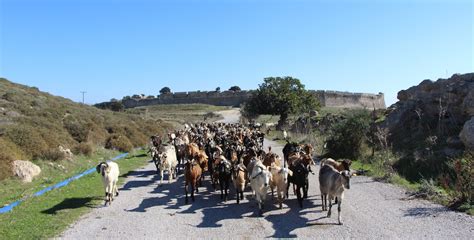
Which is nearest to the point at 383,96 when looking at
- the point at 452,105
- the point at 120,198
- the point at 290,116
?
the point at 290,116

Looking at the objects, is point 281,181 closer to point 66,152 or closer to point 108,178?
point 108,178

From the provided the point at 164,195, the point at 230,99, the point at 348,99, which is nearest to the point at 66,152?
the point at 164,195

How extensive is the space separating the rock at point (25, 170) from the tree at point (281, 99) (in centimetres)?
3494

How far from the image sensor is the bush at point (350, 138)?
23453 millimetres

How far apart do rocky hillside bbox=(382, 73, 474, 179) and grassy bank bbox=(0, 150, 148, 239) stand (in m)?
12.7

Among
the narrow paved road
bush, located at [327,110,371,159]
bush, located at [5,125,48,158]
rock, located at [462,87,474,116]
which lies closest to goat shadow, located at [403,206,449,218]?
the narrow paved road

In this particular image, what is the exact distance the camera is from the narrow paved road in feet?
32.0

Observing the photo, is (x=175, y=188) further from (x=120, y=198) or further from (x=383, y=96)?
(x=383, y=96)

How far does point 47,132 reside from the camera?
79.6ft

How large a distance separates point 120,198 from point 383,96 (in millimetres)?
88608

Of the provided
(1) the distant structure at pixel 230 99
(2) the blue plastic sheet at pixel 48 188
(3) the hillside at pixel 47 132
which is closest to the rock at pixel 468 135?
(2) the blue plastic sheet at pixel 48 188

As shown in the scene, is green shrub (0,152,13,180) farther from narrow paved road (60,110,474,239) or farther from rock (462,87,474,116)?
rock (462,87,474,116)

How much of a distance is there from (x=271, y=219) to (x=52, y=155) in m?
14.1

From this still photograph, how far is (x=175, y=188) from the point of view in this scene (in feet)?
Answer: 52.5
